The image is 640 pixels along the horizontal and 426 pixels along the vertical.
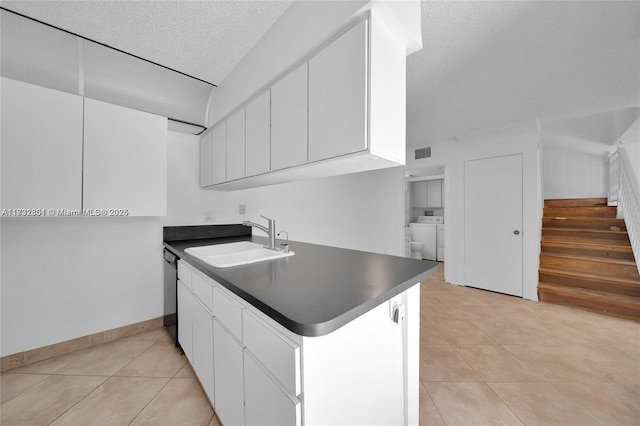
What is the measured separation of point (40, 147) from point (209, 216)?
1.41 meters

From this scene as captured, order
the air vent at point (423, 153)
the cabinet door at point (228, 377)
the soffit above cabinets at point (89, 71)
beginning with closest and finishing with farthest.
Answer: the cabinet door at point (228, 377) → the soffit above cabinets at point (89, 71) → the air vent at point (423, 153)

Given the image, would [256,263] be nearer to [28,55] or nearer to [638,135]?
[28,55]

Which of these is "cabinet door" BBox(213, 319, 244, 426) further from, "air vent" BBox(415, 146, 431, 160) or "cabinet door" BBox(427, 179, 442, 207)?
"cabinet door" BBox(427, 179, 442, 207)

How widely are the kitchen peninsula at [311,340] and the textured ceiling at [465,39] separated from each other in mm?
1609

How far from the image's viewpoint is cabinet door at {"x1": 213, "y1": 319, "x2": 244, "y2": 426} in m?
1.06

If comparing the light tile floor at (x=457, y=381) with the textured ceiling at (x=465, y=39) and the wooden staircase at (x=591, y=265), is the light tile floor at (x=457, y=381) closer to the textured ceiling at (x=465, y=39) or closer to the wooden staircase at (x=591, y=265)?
the wooden staircase at (x=591, y=265)

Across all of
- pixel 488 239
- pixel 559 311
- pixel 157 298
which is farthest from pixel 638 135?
pixel 157 298

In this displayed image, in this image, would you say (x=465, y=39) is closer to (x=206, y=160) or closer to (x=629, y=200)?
(x=206, y=160)

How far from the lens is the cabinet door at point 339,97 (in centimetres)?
112

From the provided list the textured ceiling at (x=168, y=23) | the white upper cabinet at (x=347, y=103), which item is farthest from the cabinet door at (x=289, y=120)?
the textured ceiling at (x=168, y=23)


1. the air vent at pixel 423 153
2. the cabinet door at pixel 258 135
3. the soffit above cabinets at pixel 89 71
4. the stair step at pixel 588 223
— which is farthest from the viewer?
the air vent at pixel 423 153

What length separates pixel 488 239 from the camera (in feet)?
12.2

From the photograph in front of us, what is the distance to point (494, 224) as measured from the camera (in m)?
3.67

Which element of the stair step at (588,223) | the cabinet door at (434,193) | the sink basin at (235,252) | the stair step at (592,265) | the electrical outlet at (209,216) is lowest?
the stair step at (592,265)
